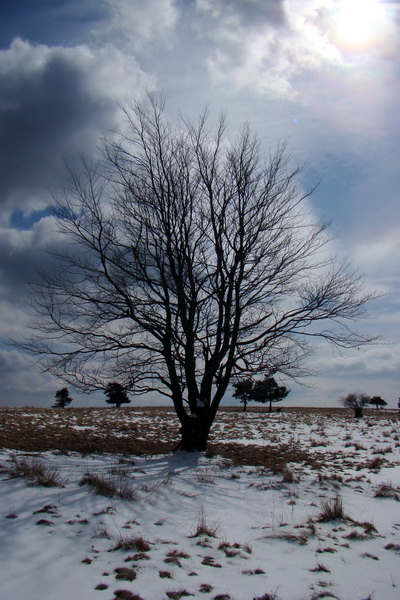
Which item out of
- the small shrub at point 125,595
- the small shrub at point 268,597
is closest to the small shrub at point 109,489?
the small shrub at point 125,595

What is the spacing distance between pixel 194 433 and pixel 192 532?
19.6 ft

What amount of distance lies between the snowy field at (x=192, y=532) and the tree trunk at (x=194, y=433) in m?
1.64

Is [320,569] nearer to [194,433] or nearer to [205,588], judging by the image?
[205,588]

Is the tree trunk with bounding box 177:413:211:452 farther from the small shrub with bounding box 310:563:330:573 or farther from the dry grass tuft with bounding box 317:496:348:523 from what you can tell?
the small shrub with bounding box 310:563:330:573

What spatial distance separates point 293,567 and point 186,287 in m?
7.88

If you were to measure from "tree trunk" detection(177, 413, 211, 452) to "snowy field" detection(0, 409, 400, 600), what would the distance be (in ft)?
5.39

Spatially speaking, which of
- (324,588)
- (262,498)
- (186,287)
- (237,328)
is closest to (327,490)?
(262,498)

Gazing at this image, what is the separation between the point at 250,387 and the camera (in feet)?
37.9

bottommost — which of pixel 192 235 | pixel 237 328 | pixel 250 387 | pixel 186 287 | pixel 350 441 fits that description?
pixel 350 441

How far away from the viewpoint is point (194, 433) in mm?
10750

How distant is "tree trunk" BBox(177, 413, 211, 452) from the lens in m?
10.7

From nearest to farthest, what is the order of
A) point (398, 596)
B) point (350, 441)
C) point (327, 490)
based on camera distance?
point (398, 596)
point (327, 490)
point (350, 441)

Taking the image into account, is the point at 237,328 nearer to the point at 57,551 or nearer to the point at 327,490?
the point at 327,490

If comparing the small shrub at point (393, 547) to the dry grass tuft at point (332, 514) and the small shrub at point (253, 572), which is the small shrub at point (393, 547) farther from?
the small shrub at point (253, 572)
